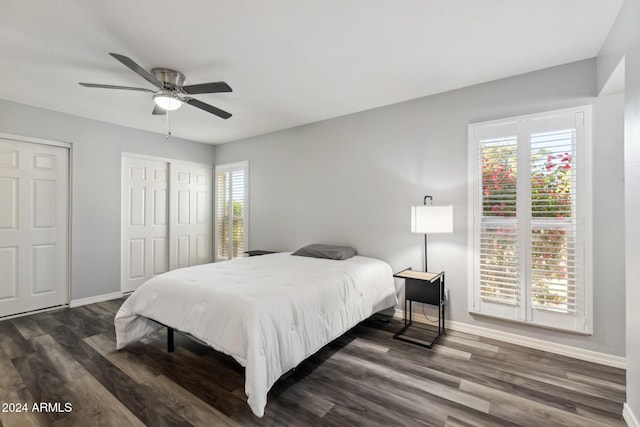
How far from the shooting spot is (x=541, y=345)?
272cm

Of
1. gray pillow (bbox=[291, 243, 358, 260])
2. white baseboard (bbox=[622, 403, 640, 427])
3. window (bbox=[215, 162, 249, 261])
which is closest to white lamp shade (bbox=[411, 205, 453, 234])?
gray pillow (bbox=[291, 243, 358, 260])

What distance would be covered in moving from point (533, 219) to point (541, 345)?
3.82 feet

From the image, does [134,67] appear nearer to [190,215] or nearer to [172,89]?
[172,89]

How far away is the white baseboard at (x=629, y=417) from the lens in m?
1.65

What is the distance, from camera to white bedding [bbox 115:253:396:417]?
72.3 inches

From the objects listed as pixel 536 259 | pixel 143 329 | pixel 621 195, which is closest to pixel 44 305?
pixel 143 329

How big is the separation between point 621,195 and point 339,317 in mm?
2489

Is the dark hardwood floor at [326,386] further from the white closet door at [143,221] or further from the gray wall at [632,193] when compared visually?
the white closet door at [143,221]

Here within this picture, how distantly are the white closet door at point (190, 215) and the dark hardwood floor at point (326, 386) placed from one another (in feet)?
7.80

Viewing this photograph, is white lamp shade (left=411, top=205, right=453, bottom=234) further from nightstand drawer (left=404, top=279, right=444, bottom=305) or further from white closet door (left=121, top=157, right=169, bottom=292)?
white closet door (left=121, top=157, right=169, bottom=292)

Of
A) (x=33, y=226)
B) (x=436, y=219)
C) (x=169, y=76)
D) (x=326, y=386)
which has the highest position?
(x=169, y=76)

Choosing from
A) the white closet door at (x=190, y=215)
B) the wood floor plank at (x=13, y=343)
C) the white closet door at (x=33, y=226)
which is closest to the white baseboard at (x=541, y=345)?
the wood floor plank at (x=13, y=343)

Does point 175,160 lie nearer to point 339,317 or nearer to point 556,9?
point 339,317

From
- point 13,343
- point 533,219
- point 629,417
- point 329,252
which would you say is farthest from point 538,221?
point 13,343
